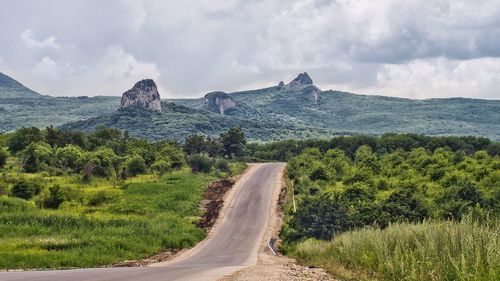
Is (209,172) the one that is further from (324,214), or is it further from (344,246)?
(344,246)

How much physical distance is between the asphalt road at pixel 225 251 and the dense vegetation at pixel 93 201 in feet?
9.02

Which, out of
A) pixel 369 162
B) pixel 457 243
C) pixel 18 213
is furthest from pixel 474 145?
pixel 457 243

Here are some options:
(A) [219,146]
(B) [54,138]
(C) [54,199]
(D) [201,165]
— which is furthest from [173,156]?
(C) [54,199]

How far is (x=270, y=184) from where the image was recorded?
72250 millimetres

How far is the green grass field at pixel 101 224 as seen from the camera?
30.8 meters

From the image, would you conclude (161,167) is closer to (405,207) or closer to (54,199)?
(54,199)

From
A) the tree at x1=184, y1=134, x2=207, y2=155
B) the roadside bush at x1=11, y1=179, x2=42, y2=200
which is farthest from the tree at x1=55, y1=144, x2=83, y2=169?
the tree at x1=184, y1=134, x2=207, y2=155

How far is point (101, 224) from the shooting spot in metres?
42.6

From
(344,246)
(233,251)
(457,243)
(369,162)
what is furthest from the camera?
(369,162)

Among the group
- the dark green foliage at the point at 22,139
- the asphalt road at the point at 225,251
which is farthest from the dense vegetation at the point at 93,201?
the asphalt road at the point at 225,251

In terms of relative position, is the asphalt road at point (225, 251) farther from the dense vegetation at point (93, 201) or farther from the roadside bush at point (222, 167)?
the roadside bush at point (222, 167)

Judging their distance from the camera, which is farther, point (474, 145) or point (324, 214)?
point (474, 145)

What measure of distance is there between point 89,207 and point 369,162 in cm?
4136

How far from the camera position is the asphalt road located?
19.4 meters
